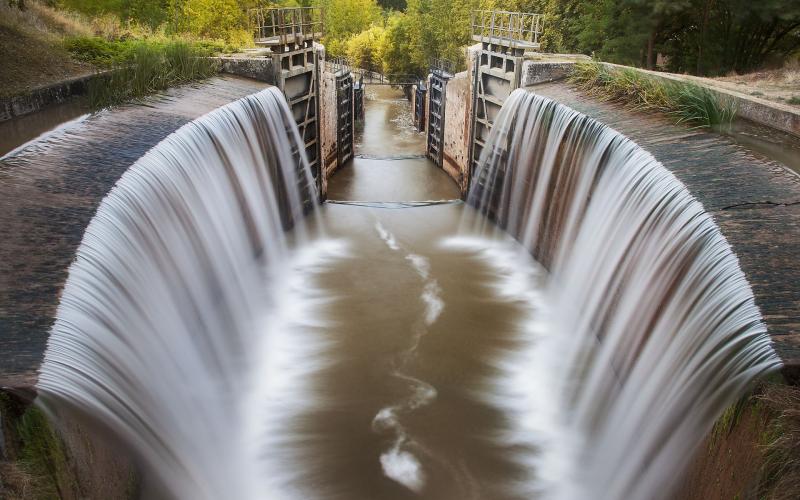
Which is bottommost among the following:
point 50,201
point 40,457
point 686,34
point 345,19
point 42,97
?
point 40,457

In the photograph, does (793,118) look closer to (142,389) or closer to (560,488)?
(560,488)

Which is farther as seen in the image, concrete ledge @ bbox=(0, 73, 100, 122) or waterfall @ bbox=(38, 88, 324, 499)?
concrete ledge @ bbox=(0, 73, 100, 122)

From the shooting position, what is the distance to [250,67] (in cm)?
1430

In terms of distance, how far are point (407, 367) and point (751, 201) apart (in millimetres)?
4567

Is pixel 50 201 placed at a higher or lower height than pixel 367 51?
lower

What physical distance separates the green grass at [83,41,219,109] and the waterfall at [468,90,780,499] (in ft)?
23.0

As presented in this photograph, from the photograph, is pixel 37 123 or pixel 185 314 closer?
pixel 185 314

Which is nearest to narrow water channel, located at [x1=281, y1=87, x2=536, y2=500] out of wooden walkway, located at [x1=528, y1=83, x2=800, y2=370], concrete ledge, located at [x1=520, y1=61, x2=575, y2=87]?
wooden walkway, located at [x1=528, y1=83, x2=800, y2=370]

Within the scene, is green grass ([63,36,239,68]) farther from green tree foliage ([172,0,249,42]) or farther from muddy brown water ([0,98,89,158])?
green tree foliage ([172,0,249,42])

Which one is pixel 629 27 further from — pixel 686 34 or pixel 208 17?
pixel 208 17

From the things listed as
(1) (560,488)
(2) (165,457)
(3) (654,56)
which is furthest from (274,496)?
(3) (654,56)

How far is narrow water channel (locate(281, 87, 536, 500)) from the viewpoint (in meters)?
6.95

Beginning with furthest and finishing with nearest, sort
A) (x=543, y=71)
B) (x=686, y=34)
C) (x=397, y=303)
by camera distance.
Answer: (x=686, y=34) < (x=543, y=71) < (x=397, y=303)

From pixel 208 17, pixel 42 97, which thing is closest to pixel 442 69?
pixel 208 17
